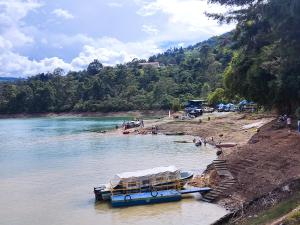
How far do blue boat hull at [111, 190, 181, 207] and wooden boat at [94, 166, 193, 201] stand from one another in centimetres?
128

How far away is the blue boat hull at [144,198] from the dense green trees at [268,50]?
36.2ft

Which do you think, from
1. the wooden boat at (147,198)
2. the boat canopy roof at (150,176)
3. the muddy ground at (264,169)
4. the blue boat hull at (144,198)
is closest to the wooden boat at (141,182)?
the boat canopy roof at (150,176)

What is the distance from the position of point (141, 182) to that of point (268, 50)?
14.7m

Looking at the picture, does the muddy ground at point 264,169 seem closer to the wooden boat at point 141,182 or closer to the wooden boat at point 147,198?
the wooden boat at point 147,198

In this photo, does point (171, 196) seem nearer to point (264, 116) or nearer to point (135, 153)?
point (135, 153)

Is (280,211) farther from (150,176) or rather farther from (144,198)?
(150,176)

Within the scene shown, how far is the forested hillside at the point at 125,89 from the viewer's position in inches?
5979

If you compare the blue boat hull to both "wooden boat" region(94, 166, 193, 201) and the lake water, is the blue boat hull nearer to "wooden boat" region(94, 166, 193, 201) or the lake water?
the lake water

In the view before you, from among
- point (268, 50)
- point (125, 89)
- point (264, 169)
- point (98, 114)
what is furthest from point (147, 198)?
point (125, 89)

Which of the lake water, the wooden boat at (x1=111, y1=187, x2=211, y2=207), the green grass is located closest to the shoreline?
the lake water

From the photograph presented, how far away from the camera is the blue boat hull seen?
3075cm

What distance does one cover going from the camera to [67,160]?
55562 millimetres

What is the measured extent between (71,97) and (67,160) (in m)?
132

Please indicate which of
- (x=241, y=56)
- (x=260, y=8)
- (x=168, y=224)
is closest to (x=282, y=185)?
(x=168, y=224)
